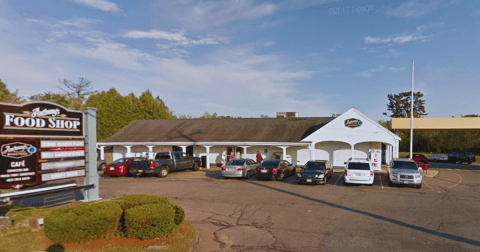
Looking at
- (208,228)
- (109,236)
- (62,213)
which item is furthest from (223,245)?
(62,213)

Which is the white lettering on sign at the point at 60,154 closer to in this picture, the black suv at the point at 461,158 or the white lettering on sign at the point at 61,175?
the white lettering on sign at the point at 61,175

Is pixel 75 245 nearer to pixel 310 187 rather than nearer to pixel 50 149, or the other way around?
pixel 50 149

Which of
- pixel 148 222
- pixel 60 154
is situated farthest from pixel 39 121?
pixel 148 222

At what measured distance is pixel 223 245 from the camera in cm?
804

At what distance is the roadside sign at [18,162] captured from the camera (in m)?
9.10

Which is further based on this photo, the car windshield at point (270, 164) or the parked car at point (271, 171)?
the car windshield at point (270, 164)

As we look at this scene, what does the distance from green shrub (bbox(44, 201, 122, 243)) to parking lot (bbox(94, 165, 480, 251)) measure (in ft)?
7.72

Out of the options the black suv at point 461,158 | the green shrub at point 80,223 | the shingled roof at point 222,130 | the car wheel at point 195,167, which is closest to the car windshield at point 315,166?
the shingled roof at point 222,130

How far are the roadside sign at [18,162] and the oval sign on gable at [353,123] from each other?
74.9 ft

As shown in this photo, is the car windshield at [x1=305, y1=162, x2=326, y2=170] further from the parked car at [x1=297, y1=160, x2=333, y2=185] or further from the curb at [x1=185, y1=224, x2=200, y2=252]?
the curb at [x1=185, y1=224, x2=200, y2=252]

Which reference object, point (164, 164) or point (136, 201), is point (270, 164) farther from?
point (136, 201)

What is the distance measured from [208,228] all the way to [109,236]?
9.30ft

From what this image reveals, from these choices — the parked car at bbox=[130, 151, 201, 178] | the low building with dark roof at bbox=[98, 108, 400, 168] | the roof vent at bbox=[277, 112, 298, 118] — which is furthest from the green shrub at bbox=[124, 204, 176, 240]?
the roof vent at bbox=[277, 112, 298, 118]

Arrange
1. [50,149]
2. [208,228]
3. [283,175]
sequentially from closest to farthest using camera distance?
1. [208,228]
2. [50,149]
3. [283,175]
